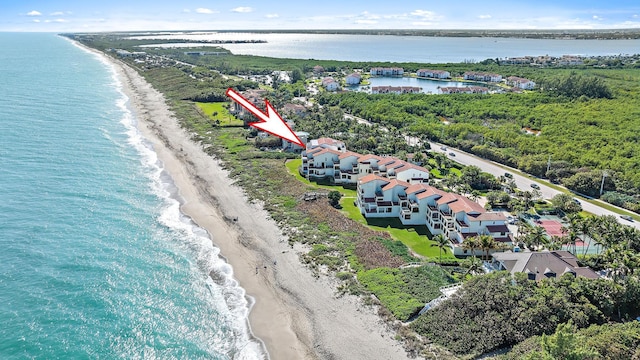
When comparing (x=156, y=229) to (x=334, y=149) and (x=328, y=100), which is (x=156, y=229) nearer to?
(x=334, y=149)

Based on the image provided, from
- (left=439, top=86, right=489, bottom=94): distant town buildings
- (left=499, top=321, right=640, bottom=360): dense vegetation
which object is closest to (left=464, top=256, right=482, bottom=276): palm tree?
(left=499, top=321, right=640, bottom=360): dense vegetation

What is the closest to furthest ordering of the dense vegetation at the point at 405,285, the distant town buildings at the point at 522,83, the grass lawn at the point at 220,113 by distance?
the dense vegetation at the point at 405,285
the grass lawn at the point at 220,113
the distant town buildings at the point at 522,83

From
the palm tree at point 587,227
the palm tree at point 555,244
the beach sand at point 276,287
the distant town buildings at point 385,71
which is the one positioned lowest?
the beach sand at point 276,287

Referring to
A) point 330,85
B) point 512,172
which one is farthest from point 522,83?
point 512,172

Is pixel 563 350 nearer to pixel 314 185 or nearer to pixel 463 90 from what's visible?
pixel 314 185

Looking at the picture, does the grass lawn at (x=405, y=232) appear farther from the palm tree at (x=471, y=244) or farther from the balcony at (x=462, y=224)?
the balcony at (x=462, y=224)

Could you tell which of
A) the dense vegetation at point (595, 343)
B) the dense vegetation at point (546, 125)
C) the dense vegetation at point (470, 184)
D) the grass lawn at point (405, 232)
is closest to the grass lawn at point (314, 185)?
the dense vegetation at point (470, 184)

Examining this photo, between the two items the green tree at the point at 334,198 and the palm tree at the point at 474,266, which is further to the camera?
the green tree at the point at 334,198

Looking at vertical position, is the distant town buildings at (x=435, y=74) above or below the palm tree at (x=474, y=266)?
above
